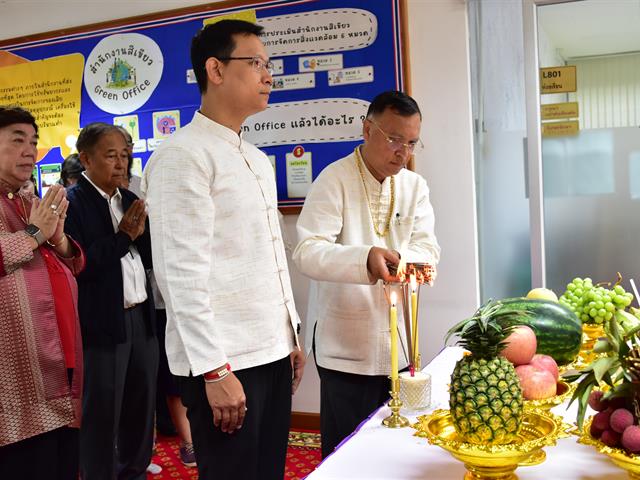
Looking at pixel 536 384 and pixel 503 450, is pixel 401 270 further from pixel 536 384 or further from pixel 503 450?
pixel 503 450

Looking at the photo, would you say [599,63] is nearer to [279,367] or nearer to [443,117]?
[443,117]

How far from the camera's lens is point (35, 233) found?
81.6 inches

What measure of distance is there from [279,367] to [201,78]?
0.82m

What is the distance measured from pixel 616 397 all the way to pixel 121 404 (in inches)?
84.5

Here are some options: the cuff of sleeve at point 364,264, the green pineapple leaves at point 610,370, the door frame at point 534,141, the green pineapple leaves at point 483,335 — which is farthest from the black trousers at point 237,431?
the door frame at point 534,141

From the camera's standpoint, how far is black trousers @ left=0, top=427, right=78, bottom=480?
196 centimetres

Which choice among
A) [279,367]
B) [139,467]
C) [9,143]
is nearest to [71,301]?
[9,143]

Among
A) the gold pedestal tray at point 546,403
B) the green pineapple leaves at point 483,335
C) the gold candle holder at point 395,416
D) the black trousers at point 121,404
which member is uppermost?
the green pineapple leaves at point 483,335

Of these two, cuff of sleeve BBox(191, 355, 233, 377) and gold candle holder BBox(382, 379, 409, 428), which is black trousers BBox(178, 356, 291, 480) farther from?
gold candle holder BBox(382, 379, 409, 428)

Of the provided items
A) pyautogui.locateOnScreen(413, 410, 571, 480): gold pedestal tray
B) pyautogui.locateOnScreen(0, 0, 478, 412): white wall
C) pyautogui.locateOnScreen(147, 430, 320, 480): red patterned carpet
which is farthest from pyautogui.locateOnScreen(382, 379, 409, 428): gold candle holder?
pyautogui.locateOnScreen(0, 0, 478, 412): white wall

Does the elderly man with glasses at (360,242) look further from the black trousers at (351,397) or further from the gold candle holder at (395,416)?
the gold candle holder at (395,416)

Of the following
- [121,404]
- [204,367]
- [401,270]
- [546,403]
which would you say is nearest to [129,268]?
[121,404]

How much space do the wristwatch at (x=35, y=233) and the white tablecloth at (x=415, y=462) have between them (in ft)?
4.10

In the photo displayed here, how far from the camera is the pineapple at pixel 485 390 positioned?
3.58 feet
